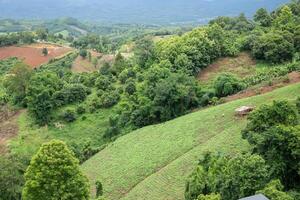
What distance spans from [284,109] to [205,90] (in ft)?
68.3

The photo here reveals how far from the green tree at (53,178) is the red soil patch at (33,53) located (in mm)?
57730

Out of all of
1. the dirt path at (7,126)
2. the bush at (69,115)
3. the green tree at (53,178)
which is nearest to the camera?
the green tree at (53,178)

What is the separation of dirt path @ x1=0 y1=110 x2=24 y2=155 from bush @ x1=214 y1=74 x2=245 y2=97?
21319 millimetres

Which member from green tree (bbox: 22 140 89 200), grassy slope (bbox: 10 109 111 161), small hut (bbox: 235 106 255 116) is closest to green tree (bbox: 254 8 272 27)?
grassy slope (bbox: 10 109 111 161)

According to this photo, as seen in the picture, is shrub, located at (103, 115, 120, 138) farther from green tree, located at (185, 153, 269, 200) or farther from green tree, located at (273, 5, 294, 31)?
green tree, located at (273, 5, 294, 31)

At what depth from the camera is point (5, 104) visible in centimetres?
6084

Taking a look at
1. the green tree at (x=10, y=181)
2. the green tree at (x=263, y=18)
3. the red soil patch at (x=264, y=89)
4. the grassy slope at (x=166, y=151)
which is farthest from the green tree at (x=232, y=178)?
the green tree at (x=263, y=18)

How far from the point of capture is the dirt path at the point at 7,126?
169ft

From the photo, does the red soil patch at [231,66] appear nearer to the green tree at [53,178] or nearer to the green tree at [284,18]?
the green tree at [284,18]

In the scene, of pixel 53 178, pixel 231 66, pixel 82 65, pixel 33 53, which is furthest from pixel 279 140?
pixel 33 53

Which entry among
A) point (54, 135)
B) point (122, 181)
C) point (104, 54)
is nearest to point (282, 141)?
point (122, 181)

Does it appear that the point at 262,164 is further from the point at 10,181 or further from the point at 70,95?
the point at 70,95

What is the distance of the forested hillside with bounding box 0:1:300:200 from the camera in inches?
1072

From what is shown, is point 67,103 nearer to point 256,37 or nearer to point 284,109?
point 256,37
